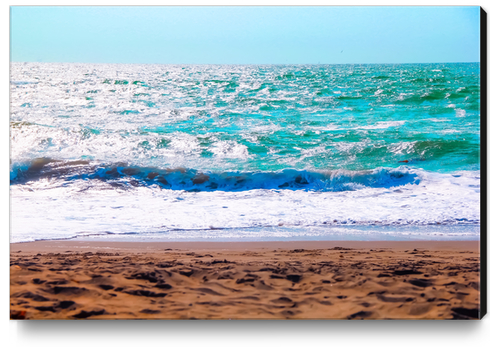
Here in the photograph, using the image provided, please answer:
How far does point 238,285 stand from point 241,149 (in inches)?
65.9

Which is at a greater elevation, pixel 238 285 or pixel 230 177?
pixel 230 177

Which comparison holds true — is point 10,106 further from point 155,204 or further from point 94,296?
point 94,296

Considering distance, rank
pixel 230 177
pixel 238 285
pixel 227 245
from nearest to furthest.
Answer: pixel 238 285
pixel 227 245
pixel 230 177

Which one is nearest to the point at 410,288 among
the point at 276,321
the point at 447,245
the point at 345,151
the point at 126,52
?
the point at 447,245

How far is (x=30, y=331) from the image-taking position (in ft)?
8.86

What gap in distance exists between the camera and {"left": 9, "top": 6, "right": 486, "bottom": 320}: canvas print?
2.70 m

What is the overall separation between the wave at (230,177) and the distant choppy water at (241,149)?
0.05ft

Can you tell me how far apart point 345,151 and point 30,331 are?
3.17m

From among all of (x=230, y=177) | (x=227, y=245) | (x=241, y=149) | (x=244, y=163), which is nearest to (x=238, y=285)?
(x=227, y=245)

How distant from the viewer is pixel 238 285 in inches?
107

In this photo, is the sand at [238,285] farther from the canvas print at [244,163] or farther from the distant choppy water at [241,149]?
the distant choppy water at [241,149]

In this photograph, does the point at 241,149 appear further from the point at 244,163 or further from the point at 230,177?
the point at 230,177

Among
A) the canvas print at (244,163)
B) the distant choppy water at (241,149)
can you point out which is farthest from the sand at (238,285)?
the distant choppy water at (241,149)

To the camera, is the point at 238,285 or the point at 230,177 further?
the point at 230,177
